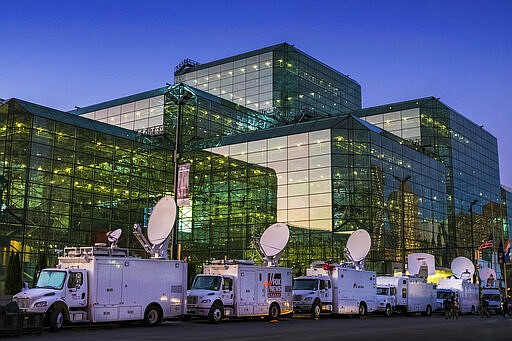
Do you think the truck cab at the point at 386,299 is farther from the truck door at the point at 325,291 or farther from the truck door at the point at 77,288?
the truck door at the point at 77,288

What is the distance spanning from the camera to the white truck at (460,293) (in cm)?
4766

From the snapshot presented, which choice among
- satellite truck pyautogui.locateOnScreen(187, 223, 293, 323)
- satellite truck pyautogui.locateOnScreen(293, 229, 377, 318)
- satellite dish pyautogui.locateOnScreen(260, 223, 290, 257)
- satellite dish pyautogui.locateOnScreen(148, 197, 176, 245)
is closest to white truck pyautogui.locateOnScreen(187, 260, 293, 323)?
satellite truck pyautogui.locateOnScreen(187, 223, 293, 323)

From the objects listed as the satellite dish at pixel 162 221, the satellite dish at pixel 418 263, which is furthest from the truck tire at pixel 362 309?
the satellite dish at pixel 162 221

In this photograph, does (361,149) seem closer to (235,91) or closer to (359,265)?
(359,265)

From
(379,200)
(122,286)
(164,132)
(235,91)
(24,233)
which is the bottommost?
(122,286)

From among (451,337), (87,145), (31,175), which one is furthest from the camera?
(87,145)

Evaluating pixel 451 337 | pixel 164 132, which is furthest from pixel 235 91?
pixel 451 337

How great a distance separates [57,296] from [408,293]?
2735 cm

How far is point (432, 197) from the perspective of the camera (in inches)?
2773

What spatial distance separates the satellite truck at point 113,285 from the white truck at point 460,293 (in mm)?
27309

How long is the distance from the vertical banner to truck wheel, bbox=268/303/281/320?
7653mm

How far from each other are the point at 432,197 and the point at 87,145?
3934cm

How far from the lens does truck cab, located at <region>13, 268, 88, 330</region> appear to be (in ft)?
71.6

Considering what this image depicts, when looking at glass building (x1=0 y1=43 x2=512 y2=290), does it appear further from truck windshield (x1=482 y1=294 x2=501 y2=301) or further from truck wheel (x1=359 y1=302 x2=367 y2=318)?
truck wheel (x1=359 y1=302 x2=367 y2=318)
